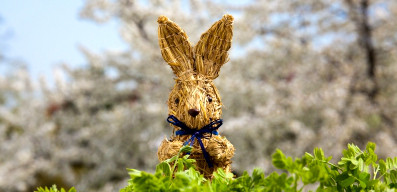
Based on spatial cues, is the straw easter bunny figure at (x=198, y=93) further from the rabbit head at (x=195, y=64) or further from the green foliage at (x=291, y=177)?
the green foliage at (x=291, y=177)

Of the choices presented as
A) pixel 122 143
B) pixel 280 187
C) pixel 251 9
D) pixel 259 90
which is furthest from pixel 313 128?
pixel 280 187

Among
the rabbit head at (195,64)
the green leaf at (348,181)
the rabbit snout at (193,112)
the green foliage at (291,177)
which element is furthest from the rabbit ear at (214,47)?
the green leaf at (348,181)

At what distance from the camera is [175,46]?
151 cm

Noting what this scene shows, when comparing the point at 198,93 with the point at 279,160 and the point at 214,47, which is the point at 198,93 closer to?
the point at 214,47

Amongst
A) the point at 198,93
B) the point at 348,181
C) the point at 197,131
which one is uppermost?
the point at 198,93

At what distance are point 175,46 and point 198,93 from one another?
21cm

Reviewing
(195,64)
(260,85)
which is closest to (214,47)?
(195,64)

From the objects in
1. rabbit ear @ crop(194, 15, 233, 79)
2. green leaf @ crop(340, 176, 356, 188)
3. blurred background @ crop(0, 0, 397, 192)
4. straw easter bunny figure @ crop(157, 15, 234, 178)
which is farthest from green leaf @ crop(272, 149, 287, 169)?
blurred background @ crop(0, 0, 397, 192)

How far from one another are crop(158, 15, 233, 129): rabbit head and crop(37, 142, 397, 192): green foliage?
0.43m

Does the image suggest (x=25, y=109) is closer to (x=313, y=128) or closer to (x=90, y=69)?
(x=90, y=69)

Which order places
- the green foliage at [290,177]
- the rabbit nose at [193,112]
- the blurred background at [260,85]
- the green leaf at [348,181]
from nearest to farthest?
the green foliage at [290,177] < the green leaf at [348,181] < the rabbit nose at [193,112] < the blurred background at [260,85]

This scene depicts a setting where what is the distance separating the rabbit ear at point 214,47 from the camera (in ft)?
4.88

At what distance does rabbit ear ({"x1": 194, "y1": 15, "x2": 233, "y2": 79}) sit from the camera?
58.5 inches

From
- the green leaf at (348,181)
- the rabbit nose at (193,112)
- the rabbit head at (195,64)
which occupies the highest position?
the rabbit head at (195,64)
